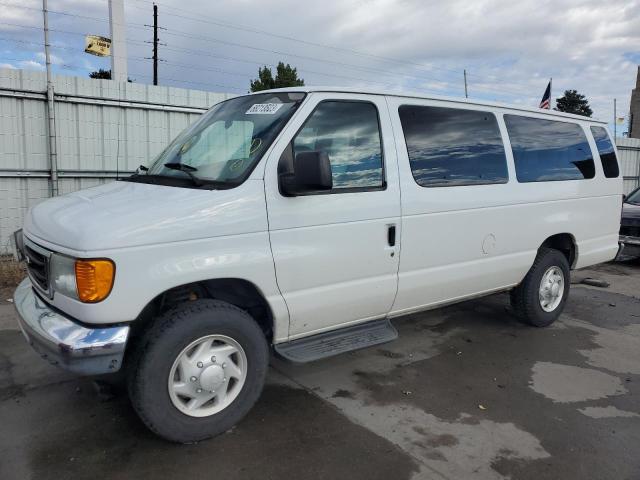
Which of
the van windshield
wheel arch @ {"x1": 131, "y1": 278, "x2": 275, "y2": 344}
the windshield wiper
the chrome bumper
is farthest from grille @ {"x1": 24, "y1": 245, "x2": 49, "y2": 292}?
the windshield wiper

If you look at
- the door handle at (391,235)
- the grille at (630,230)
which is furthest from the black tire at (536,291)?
the grille at (630,230)

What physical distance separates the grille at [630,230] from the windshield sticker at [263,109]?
7882 millimetres

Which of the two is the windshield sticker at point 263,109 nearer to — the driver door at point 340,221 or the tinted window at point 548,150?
the driver door at point 340,221

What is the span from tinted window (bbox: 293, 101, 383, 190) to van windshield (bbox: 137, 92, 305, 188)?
7.5 inches

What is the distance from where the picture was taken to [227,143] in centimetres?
362

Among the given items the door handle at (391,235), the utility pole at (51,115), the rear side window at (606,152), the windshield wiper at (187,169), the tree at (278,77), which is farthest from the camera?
the tree at (278,77)

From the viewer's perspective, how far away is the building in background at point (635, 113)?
4353cm

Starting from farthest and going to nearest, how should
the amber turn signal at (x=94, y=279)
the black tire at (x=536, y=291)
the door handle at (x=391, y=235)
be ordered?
1. the black tire at (x=536, y=291)
2. the door handle at (x=391, y=235)
3. the amber turn signal at (x=94, y=279)

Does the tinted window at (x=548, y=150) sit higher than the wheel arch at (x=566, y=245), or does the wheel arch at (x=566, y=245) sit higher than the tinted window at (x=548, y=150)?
the tinted window at (x=548, y=150)

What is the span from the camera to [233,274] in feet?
10.2

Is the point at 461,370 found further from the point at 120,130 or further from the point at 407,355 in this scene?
the point at 120,130

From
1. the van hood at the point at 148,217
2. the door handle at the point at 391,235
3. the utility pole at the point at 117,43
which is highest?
the utility pole at the point at 117,43

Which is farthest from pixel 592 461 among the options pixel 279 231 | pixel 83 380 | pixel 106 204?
pixel 83 380

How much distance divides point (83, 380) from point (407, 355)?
2695 millimetres
